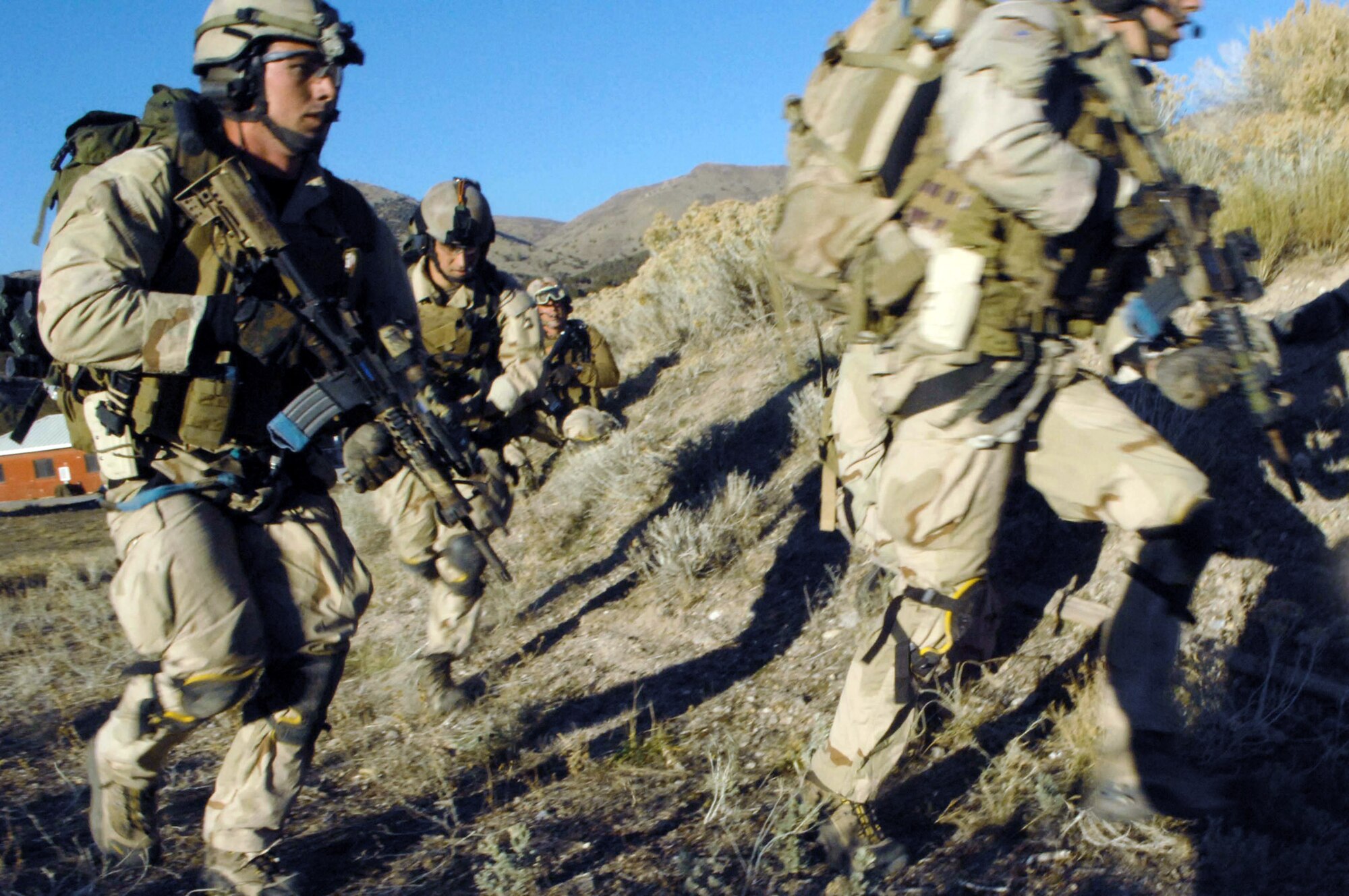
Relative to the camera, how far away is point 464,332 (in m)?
5.13

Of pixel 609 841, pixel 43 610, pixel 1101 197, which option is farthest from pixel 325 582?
pixel 43 610

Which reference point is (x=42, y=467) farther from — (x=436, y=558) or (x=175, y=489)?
(x=175, y=489)

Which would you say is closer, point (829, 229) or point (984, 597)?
point (829, 229)

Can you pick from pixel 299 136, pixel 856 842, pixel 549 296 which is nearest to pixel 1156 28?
pixel 856 842

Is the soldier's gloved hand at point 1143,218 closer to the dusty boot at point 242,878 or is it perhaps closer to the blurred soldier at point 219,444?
the blurred soldier at point 219,444

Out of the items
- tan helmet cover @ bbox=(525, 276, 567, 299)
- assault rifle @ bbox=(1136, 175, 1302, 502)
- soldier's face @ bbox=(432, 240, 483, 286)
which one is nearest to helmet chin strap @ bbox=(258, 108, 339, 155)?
soldier's face @ bbox=(432, 240, 483, 286)

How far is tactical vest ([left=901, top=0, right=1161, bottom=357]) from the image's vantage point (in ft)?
8.02

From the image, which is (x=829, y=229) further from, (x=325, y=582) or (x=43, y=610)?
(x=43, y=610)

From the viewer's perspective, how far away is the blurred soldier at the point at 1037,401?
2.40 meters

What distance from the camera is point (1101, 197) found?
252 centimetres

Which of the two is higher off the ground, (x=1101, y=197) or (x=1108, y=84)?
(x=1108, y=84)

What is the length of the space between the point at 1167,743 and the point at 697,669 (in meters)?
1.98

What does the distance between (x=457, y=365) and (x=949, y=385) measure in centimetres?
318

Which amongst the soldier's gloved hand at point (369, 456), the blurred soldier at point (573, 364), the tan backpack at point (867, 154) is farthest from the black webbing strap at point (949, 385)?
the blurred soldier at point (573, 364)
